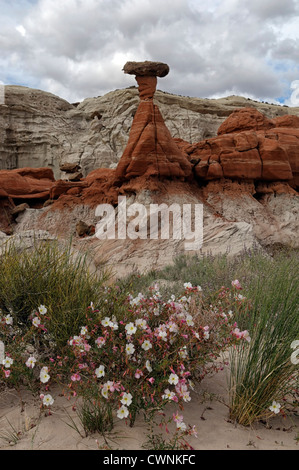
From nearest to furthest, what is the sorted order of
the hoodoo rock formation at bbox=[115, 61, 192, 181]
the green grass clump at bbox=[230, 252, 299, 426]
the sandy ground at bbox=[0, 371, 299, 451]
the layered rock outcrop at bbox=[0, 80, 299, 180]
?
the sandy ground at bbox=[0, 371, 299, 451]
the green grass clump at bbox=[230, 252, 299, 426]
the hoodoo rock formation at bbox=[115, 61, 192, 181]
the layered rock outcrop at bbox=[0, 80, 299, 180]

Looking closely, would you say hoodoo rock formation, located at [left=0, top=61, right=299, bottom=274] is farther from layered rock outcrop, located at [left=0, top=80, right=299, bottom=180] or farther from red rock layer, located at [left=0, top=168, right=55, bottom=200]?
layered rock outcrop, located at [left=0, top=80, right=299, bottom=180]

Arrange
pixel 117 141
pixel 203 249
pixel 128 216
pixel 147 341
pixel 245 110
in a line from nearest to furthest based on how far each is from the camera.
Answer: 1. pixel 147 341
2. pixel 203 249
3. pixel 128 216
4. pixel 245 110
5. pixel 117 141

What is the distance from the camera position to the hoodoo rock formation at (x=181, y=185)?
13.3m

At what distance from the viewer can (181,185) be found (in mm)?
14172

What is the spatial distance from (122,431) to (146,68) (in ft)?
50.3

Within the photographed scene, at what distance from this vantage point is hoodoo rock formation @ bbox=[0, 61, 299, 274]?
1328 centimetres

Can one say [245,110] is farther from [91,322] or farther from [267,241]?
[91,322]

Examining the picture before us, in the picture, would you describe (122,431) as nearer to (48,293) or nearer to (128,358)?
(128,358)

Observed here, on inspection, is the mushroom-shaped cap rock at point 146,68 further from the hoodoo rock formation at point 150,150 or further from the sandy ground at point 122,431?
the sandy ground at point 122,431

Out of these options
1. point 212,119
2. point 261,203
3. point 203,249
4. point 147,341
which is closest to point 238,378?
point 147,341

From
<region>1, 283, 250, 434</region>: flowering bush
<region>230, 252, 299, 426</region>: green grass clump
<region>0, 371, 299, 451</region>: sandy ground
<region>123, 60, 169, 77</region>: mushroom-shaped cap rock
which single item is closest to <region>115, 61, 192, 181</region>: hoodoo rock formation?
<region>123, 60, 169, 77</region>: mushroom-shaped cap rock

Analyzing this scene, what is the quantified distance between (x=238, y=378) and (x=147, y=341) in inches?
34.0

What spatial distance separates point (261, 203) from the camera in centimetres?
1524

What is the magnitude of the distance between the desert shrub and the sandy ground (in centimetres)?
62
